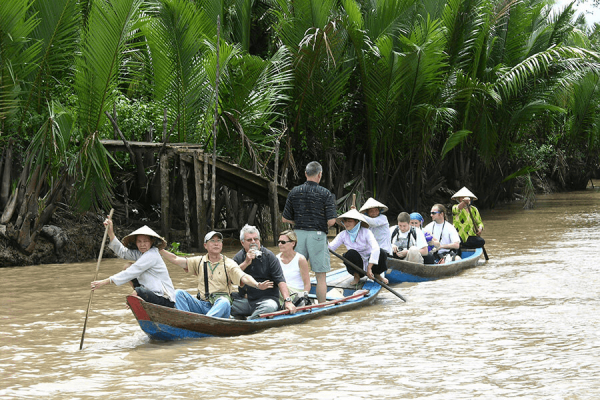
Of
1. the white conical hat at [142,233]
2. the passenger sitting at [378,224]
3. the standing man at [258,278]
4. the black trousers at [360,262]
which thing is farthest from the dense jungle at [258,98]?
the standing man at [258,278]

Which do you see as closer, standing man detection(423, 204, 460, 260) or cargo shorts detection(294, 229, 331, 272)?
cargo shorts detection(294, 229, 331, 272)

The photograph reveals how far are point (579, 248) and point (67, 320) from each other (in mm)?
9917

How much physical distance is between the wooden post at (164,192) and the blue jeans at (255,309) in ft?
22.7

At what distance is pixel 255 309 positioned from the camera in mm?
8086

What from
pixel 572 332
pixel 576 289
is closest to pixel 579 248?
pixel 576 289

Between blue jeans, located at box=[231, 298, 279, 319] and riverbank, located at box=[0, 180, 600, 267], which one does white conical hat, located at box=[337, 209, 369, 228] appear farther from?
riverbank, located at box=[0, 180, 600, 267]

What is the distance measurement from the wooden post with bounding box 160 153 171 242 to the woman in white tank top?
646cm

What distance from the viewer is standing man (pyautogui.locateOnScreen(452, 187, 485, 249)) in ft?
42.9

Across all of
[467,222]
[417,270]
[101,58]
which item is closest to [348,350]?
[417,270]

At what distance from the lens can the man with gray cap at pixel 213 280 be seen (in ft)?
24.9

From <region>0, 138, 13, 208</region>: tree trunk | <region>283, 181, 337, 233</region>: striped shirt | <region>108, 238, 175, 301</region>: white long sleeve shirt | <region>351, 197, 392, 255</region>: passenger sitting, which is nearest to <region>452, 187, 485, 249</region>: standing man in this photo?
<region>351, 197, 392, 255</region>: passenger sitting

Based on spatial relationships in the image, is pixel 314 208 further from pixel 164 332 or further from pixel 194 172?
pixel 194 172

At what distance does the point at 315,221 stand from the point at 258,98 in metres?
7.39

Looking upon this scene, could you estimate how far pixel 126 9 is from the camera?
488 inches
